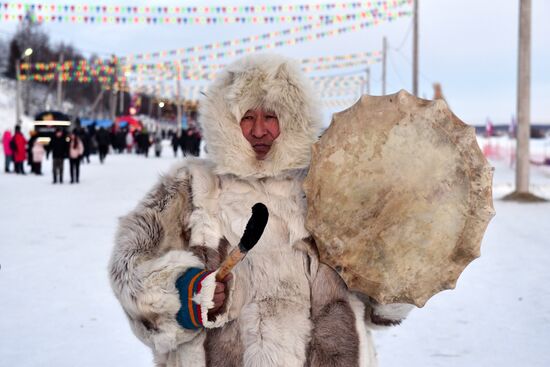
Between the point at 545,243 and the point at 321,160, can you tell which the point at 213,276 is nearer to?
the point at 321,160

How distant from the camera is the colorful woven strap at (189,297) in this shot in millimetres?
1942

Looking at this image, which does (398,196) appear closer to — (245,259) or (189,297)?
(245,259)

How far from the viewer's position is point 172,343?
202 centimetres

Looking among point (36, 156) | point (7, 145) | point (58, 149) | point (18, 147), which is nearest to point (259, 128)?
point (58, 149)

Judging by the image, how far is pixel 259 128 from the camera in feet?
7.26

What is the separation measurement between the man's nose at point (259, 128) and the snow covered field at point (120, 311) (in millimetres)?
450

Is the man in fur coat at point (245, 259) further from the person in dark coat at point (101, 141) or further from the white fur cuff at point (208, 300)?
the person in dark coat at point (101, 141)

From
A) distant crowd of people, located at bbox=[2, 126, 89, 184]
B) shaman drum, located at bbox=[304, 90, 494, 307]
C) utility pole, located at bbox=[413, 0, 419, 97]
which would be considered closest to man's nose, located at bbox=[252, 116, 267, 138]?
shaman drum, located at bbox=[304, 90, 494, 307]

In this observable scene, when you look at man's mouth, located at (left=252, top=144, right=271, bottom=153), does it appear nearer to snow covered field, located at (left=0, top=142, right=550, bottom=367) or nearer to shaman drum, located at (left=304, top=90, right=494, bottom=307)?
shaman drum, located at (left=304, top=90, right=494, bottom=307)

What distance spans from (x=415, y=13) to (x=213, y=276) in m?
20.6

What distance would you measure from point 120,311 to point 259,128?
140 inches

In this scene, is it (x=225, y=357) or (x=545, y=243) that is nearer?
(x=225, y=357)

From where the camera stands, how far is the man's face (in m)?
2.21

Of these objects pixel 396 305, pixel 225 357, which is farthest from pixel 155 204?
pixel 396 305
